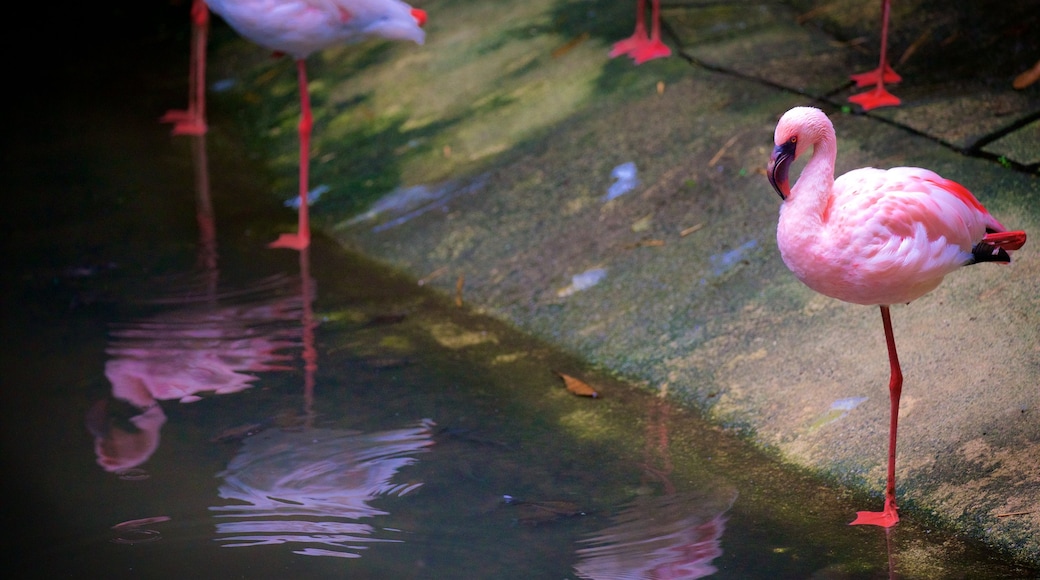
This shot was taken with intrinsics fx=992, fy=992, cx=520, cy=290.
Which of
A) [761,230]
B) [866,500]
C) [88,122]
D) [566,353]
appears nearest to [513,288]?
[566,353]

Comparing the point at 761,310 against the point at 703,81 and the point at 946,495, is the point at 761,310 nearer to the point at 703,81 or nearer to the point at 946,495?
the point at 946,495

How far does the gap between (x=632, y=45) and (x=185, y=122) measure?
292 cm

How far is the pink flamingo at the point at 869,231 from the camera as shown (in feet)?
8.54

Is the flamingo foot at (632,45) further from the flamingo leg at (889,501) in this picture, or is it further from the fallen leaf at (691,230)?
the flamingo leg at (889,501)

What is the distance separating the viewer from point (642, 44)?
5.48 metres

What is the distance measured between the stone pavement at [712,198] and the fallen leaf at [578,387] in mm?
174

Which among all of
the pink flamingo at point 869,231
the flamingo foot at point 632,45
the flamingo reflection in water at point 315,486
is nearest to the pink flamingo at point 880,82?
the flamingo foot at point 632,45

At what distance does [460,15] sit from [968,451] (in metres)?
4.82

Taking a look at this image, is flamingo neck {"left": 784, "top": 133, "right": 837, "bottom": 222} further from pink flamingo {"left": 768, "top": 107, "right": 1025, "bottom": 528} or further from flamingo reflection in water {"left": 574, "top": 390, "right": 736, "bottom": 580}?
flamingo reflection in water {"left": 574, "top": 390, "right": 736, "bottom": 580}

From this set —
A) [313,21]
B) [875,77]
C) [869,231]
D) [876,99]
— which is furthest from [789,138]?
[313,21]

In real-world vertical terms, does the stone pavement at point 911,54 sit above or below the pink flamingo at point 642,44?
below

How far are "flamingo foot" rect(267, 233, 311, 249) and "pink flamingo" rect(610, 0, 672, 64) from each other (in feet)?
6.65

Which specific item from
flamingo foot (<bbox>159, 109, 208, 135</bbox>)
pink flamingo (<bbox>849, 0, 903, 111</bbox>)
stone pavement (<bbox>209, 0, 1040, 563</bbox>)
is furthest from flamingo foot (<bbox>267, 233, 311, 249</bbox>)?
pink flamingo (<bbox>849, 0, 903, 111</bbox>)

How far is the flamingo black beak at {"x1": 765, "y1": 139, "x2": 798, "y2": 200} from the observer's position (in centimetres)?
262
